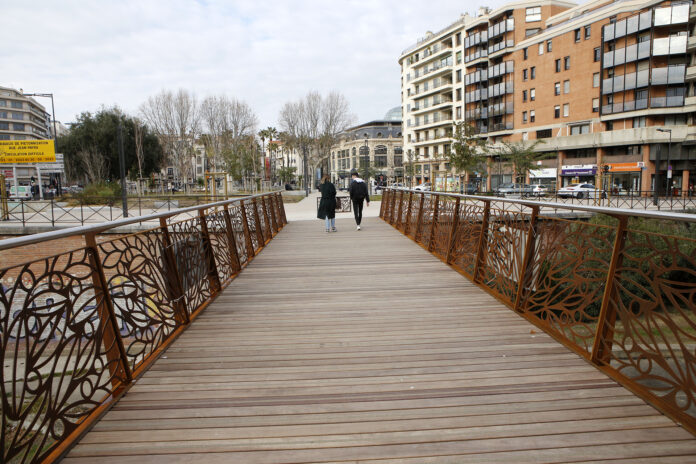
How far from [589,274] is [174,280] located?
3.52m

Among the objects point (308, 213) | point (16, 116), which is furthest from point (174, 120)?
point (16, 116)

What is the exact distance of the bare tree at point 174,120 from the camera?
153ft

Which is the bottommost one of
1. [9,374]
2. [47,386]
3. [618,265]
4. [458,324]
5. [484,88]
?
[9,374]

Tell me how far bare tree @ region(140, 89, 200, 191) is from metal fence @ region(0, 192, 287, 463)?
146ft

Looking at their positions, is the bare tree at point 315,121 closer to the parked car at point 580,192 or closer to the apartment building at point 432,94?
the apartment building at point 432,94

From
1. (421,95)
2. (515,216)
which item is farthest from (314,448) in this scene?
(421,95)

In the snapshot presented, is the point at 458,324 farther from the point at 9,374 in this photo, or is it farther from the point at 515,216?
the point at 9,374

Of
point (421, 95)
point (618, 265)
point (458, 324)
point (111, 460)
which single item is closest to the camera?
point (111, 460)

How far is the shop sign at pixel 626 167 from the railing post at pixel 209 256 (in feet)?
132

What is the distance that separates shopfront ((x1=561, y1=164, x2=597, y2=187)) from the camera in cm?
4065

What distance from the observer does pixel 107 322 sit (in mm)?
2885

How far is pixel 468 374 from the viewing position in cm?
311

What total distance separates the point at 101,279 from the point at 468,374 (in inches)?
95.1

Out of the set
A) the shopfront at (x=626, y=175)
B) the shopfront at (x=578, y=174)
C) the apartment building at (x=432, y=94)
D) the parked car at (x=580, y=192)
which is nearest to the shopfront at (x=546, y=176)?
the shopfront at (x=578, y=174)
